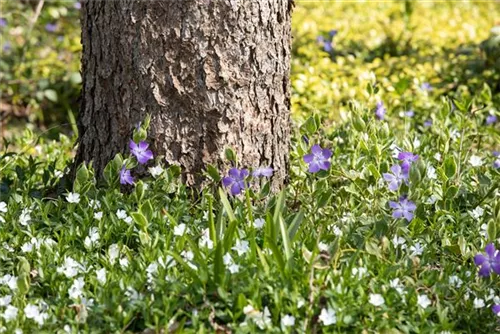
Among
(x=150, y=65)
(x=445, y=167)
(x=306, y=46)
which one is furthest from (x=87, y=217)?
→ (x=306, y=46)

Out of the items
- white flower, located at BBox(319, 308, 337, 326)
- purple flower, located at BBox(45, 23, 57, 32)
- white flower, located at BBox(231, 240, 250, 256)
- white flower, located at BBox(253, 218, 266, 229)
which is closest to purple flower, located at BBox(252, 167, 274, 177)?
white flower, located at BBox(253, 218, 266, 229)

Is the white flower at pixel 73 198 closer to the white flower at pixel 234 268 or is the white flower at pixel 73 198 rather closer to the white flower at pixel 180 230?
the white flower at pixel 180 230

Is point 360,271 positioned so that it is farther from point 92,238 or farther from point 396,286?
point 92,238

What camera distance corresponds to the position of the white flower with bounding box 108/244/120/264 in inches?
107

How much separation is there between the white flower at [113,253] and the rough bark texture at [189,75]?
0.59m

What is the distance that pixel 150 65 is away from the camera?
317 centimetres

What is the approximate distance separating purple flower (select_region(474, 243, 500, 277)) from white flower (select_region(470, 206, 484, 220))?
537mm

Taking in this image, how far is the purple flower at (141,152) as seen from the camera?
120 inches

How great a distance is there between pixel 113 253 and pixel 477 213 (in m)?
1.33

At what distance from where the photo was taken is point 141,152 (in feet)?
10.2

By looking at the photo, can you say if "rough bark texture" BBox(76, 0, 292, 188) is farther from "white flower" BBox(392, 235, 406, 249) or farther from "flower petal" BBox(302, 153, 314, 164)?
"white flower" BBox(392, 235, 406, 249)

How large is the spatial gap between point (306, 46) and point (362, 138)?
2.83 metres

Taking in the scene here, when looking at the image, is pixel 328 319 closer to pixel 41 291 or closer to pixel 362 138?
pixel 41 291

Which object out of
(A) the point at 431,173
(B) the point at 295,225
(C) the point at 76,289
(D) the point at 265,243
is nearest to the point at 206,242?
(D) the point at 265,243
